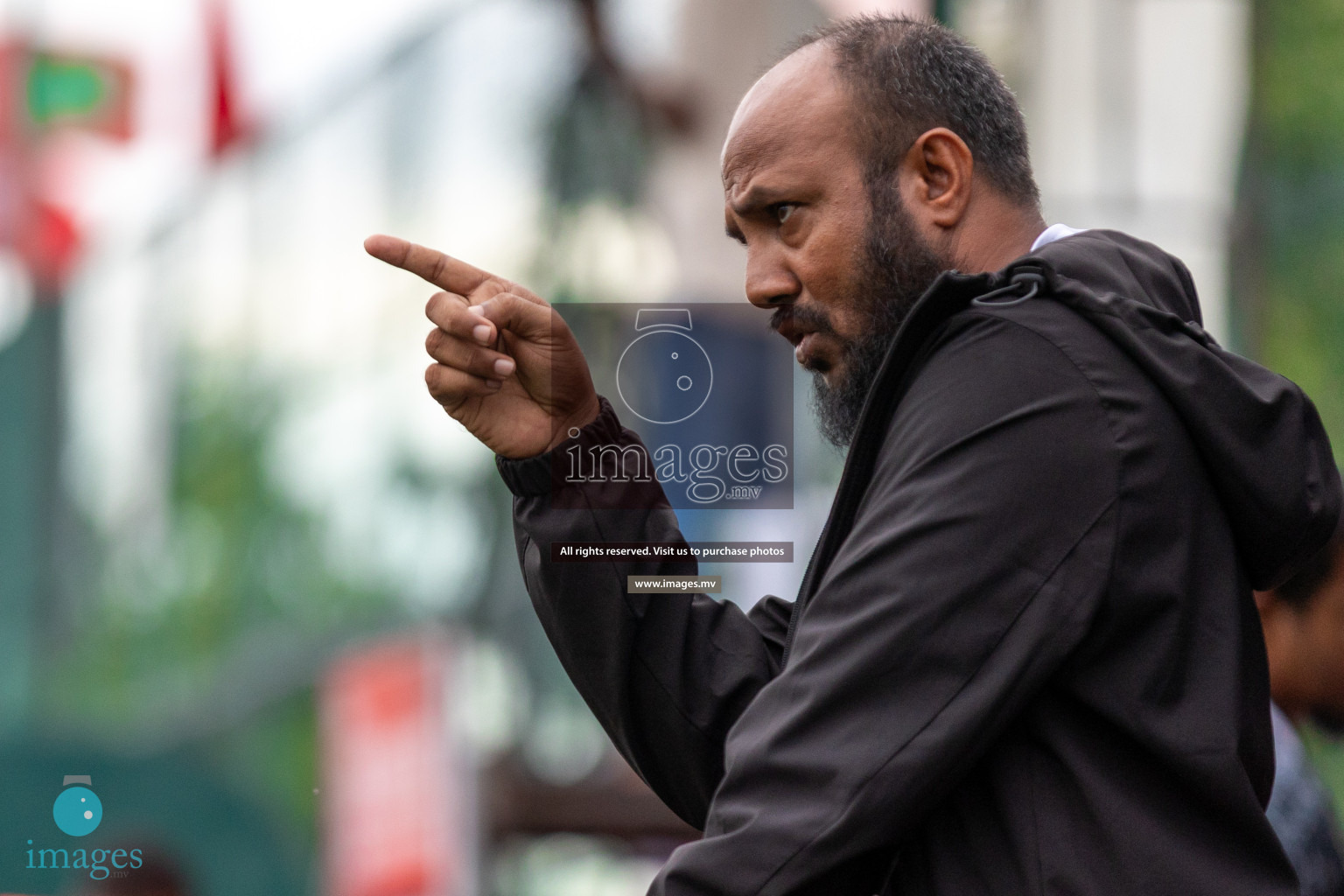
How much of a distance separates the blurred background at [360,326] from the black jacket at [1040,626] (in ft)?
12.5

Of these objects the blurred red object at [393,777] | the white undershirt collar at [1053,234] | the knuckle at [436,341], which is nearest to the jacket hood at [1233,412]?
the white undershirt collar at [1053,234]

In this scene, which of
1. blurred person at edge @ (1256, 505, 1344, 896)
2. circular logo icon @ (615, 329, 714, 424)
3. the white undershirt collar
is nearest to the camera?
the white undershirt collar

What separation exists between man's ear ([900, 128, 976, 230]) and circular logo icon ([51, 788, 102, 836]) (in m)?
2.22

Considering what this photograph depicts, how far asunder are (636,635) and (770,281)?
458mm

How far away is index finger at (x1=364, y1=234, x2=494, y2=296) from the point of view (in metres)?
1.66

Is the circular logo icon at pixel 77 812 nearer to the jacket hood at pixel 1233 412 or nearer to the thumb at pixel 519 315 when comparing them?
the thumb at pixel 519 315

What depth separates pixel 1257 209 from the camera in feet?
18.0

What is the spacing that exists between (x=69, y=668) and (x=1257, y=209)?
207 inches

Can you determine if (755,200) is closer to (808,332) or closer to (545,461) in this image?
(808,332)

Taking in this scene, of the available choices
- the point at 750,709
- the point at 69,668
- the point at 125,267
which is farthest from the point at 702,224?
the point at 750,709

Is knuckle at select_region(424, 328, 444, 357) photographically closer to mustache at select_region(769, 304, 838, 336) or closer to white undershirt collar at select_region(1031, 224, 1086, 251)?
mustache at select_region(769, 304, 838, 336)

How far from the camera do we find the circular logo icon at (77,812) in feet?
9.42

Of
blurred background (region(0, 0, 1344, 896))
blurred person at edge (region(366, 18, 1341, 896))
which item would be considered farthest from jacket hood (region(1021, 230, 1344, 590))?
blurred background (region(0, 0, 1344, 896))

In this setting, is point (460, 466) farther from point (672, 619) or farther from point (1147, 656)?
point (1147, 656)
